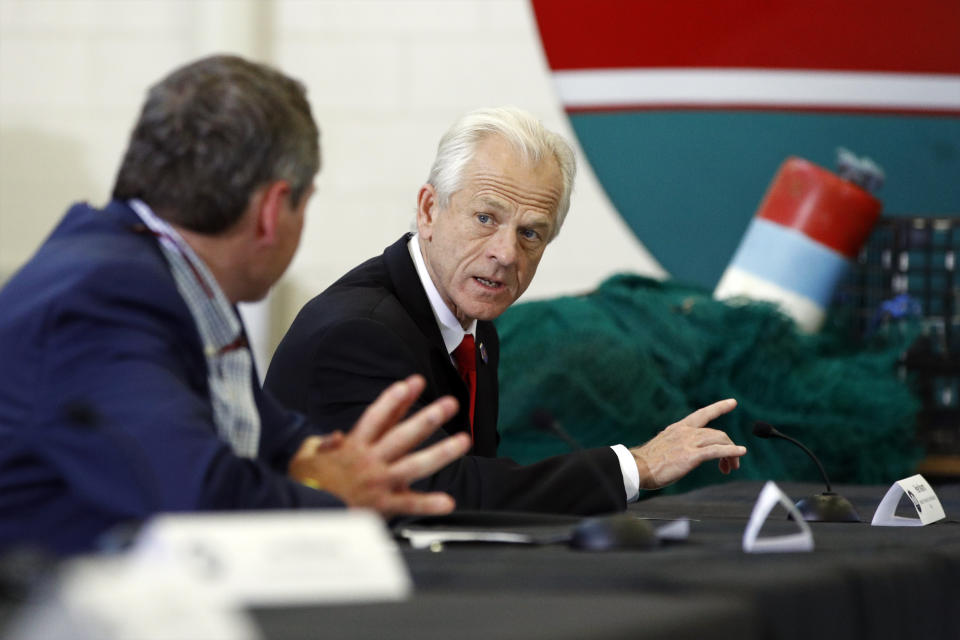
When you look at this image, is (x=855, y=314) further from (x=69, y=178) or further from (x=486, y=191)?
(x=69, y=178)

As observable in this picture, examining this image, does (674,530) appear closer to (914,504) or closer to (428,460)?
(428,460)

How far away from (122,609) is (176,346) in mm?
688

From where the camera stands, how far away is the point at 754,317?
9.75 ft

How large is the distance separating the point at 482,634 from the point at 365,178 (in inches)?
131

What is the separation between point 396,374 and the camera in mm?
1890

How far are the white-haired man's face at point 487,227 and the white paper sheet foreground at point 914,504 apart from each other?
0.67 metres

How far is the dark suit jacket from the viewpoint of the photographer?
1.81 meters

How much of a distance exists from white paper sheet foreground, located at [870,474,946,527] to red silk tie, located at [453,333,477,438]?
26.6 inches

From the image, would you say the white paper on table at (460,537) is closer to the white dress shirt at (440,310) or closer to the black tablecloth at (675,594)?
the black tablecloth at (675,594)

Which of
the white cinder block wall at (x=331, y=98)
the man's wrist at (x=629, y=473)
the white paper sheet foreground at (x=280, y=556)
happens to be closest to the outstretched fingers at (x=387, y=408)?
the white paper sheet foreground at (x=280, y=556)

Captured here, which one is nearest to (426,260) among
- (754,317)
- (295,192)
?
(295,192)

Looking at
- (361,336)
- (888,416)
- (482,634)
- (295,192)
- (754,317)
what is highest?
(295,192)

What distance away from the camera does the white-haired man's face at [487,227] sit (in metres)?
2.13

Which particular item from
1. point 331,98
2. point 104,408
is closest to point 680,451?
point 104,408
